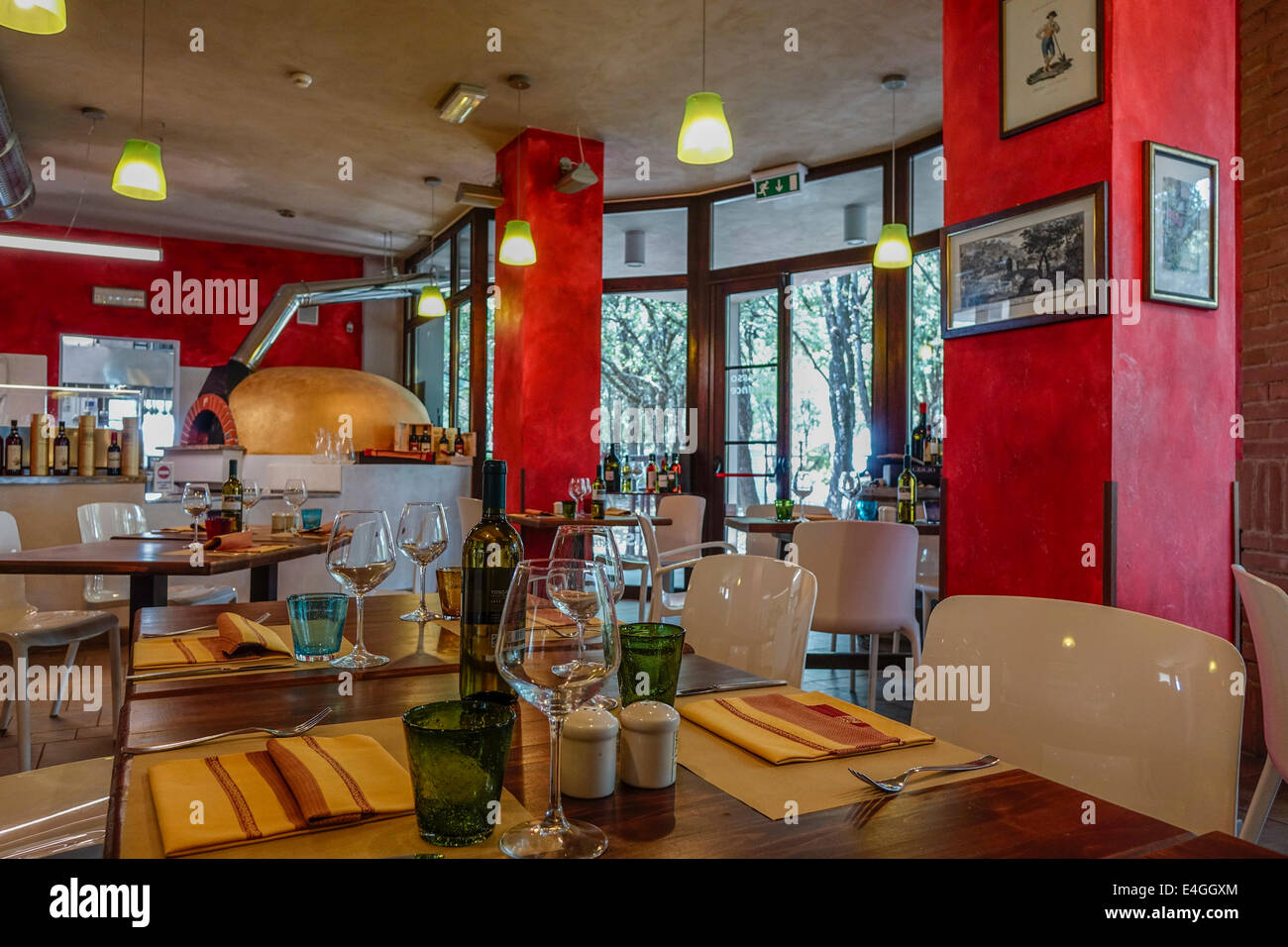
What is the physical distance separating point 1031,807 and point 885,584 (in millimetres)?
2470

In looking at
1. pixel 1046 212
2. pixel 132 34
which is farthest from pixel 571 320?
pixel 1046 212

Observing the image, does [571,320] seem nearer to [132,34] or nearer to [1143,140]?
[132,34]

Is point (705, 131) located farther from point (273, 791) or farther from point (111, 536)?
point (273, 791)

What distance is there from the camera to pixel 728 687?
120 centimetres

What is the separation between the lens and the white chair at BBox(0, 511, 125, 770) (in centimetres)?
266

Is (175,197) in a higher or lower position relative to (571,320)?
higher

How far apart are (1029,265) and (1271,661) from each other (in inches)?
60.2

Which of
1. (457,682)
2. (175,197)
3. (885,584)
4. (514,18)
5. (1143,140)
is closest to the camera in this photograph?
(457,682)

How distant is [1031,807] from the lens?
0.78 meters

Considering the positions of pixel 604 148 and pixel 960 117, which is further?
pixel 604 148

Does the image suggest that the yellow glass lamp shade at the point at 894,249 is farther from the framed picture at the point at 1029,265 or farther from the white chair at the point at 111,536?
the white chair at the point at 111,536

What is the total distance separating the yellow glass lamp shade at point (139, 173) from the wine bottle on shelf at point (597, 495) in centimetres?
251

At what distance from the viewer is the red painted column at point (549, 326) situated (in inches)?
223

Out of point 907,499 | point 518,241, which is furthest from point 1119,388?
point 518,241
